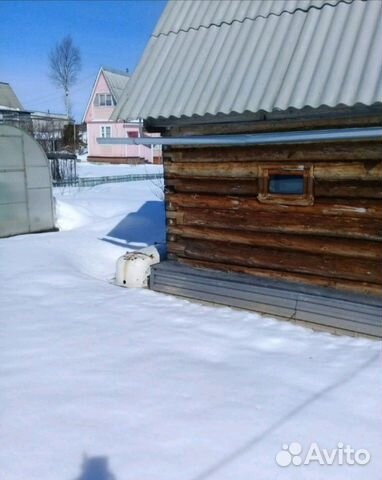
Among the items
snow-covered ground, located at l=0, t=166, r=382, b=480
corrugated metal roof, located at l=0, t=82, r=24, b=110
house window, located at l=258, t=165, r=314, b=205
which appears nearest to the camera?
snow-covered ground, located at l=0, t=166, r=382, b=480

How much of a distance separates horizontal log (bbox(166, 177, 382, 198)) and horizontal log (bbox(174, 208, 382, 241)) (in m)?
0.24

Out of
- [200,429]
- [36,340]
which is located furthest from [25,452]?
[36,340]

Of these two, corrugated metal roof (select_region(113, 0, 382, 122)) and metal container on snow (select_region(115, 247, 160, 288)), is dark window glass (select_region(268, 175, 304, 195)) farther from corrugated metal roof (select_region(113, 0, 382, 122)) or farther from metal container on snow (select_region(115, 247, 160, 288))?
metal container on snow (select_region(115, 247, 160, 288))

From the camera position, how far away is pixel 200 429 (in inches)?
128

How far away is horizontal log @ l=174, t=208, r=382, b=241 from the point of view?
15.7ft

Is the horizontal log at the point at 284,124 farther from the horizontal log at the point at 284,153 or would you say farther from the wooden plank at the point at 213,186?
the wooden plank at the point at 213,186

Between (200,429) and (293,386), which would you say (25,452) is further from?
(293,386)

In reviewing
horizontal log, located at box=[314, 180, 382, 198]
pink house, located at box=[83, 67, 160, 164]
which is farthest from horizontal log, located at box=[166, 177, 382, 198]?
pink house, located at box=[83, 67, 160, 164]

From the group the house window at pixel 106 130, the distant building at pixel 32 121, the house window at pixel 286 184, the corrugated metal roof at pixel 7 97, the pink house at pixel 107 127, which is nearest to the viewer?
the house window at pixel 286 184

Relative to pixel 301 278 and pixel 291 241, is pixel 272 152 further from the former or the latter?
pixel 301 278

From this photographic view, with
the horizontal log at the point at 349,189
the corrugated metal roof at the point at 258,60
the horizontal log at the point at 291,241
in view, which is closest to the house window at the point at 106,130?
the corrugated metal roof at the point at 258,60

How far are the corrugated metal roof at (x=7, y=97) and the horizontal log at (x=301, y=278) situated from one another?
36844 mm

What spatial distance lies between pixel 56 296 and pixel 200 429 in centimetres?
343

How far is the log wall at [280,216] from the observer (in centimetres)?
476
